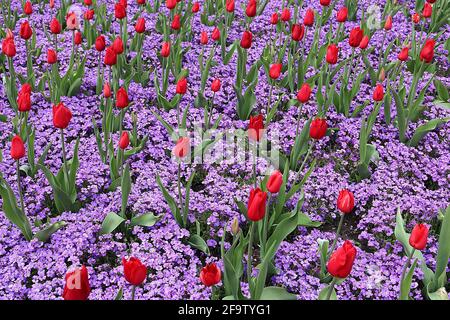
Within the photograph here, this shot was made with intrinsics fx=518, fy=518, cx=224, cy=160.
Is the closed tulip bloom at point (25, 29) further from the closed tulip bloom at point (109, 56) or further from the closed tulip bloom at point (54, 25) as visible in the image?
the closed tulip bloom at point (109, 56)

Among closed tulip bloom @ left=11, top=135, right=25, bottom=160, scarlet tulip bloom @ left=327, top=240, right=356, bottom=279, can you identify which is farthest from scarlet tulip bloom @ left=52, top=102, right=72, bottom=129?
scarlet tulip bloom @ left=327, top=240, right=356, bottom=279

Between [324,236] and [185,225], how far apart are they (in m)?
0.84

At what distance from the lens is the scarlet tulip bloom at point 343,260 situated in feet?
6.36

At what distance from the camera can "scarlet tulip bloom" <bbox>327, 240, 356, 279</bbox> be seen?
194 centimetres

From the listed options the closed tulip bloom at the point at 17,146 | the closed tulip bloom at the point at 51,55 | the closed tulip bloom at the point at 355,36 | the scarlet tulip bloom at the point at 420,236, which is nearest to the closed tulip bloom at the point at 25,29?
the closed tulip bloom at the point at 51,55

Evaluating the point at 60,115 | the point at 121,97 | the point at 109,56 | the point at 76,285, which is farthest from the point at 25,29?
the point at 76,285

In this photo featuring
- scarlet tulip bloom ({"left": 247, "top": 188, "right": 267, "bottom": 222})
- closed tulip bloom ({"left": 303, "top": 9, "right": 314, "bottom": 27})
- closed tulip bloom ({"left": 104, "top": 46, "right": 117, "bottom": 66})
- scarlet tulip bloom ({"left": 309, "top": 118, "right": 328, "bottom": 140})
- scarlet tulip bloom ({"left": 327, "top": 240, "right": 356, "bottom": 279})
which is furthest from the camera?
closed tulip bloom ({"left": 303, "top": 9, "right": 314, "bottom": 27})

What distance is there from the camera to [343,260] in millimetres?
1950

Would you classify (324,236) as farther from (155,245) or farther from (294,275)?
(155,245)

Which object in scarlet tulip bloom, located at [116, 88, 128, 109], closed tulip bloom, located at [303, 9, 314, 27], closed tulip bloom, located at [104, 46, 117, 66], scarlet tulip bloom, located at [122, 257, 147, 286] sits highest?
closed tulip bloom, located at [303, 9, 314, 27]

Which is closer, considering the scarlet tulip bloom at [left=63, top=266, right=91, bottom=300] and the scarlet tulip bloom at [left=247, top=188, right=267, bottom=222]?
the scarlet tulip bloom at [left=63, top=266, right=91, bottom=300]

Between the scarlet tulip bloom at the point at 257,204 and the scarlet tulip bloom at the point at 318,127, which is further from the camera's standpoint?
the scarlet tulip bloom at the point at 318,127

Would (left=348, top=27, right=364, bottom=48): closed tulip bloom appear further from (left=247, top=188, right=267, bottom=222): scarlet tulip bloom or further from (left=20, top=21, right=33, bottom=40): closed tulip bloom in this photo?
(left=20, top=21, right=33, bottom=40): closed tulip bloom

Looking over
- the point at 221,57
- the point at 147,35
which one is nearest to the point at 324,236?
the point at 221,57
